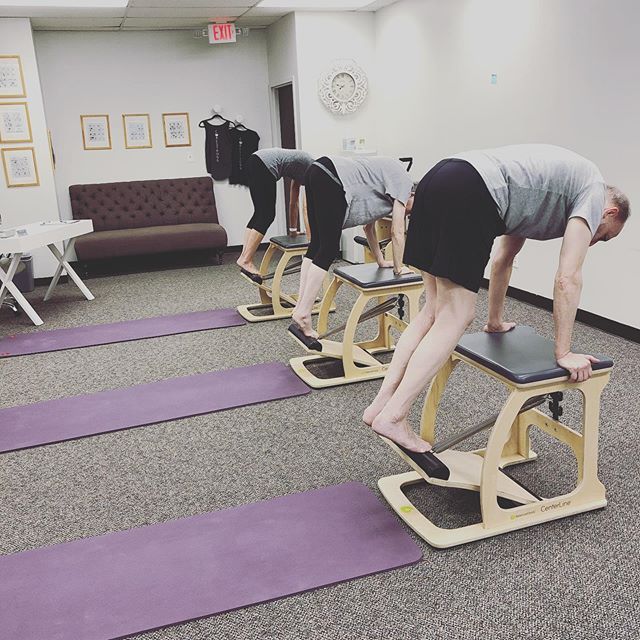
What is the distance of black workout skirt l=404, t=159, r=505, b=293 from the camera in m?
2.06

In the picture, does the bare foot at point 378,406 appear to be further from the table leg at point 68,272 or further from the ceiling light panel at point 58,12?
the ceiling light panel at point 58,12

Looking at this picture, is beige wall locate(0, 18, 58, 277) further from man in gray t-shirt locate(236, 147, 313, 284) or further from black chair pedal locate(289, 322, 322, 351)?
black chair pedal locate(289, 322, 322, 351)

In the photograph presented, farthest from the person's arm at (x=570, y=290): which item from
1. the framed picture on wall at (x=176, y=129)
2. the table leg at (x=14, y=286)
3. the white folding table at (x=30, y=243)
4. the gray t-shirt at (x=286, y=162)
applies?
the framed picture on wall at (x=176, y=129)

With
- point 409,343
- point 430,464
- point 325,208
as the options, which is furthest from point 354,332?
point 430,464

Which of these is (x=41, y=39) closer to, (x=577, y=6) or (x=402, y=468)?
(x=577, y=6)

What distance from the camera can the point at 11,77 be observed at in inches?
244

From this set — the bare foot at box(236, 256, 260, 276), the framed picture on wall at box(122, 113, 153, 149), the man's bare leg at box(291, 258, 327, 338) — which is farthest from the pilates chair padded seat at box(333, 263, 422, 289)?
the framed picture on wall at box(122, 113, 153, 149)

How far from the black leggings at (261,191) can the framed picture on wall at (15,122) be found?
2796 mm


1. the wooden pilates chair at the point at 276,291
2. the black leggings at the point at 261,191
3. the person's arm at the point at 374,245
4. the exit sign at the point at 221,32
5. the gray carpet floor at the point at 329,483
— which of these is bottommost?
the gray carpet floor at the point at 329,483

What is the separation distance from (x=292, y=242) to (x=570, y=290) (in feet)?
9.30

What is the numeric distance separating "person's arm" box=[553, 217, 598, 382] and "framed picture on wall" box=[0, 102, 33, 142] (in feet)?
18.9

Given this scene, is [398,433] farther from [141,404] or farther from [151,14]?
[151,14]

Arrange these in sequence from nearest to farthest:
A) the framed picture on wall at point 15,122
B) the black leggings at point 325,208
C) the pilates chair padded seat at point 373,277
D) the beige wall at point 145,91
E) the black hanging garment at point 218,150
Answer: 1. the pilates chair padded seat at point 373,277
2. the black leggings at point 325,208
3. the framed picture on wall at point 15,122
4. the beige wall at point 145,91
5. the black hanging garment at point 218,150

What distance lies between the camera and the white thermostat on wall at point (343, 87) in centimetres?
663
